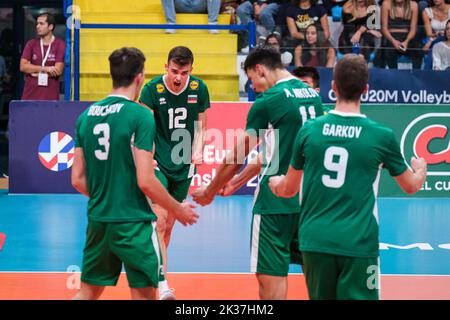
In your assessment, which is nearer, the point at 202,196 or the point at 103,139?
the point at 103,139

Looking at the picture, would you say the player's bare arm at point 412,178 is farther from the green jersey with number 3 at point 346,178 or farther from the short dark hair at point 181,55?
the short dark hair at point 181,55

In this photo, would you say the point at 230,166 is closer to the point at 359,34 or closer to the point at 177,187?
the point at 177,187

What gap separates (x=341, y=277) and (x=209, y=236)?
19.7ft

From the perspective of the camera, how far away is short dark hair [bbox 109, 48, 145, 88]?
5781mm

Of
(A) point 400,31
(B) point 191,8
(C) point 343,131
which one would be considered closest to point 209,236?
(C) point 343,131

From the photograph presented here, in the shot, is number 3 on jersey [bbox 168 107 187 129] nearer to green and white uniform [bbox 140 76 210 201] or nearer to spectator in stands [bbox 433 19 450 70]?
green and white uniform [bbox 140 76 210 201]

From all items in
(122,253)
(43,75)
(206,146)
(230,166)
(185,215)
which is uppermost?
(43,75)

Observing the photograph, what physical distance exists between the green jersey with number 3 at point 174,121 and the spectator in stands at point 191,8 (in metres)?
7.29

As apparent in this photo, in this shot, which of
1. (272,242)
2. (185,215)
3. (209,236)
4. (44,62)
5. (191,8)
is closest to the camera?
(185,215)

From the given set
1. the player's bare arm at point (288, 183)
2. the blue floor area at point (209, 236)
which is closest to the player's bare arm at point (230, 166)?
the player's bare arm at point (288, 183)

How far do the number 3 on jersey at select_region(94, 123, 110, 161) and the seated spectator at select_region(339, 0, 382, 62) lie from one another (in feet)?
31.9

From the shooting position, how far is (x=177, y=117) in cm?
858
